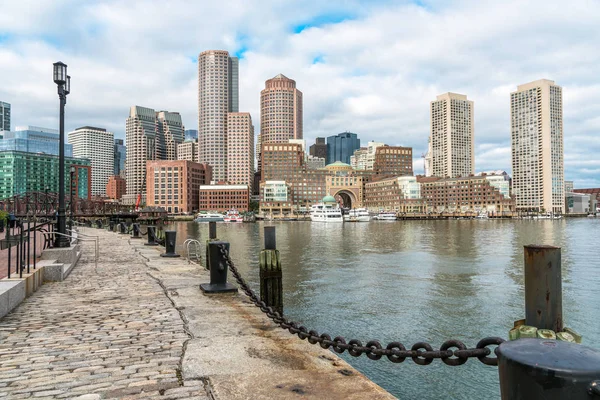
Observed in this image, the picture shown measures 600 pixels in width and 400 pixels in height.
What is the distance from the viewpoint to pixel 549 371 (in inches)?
95.4

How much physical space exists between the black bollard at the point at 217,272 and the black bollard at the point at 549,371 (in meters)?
9.42

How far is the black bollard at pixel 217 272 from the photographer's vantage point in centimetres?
1153

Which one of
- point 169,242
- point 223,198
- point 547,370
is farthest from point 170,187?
point 547,370

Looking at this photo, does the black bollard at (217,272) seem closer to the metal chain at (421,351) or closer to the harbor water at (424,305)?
the harbor water at (424,305)

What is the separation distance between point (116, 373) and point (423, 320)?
1260 cm

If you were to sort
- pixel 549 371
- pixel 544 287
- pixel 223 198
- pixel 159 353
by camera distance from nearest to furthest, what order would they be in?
pixel 549 371 < pixel 544 287 < pixel 159 353 < pixel 223 198

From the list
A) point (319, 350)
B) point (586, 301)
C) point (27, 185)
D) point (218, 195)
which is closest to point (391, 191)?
point (218, 195)

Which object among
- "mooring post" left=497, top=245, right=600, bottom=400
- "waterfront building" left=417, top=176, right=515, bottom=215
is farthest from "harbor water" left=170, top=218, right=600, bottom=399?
"waterfront building" left=417, top=176, right=515, bottom=215

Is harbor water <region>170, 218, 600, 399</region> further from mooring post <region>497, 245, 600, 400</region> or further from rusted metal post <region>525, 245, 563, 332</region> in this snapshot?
mooring post <region>497, 245, 600, 400</region>

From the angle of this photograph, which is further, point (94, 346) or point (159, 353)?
point (94, 346)

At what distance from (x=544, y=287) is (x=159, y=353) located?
533 centimetres

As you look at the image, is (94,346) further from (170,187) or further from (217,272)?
(170,187)

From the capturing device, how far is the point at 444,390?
33.4 ft

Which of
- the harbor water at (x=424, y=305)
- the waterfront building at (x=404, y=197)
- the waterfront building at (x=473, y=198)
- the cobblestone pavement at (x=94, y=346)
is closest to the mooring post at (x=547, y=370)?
the cobblestone pavement at (x=94, y=346)
